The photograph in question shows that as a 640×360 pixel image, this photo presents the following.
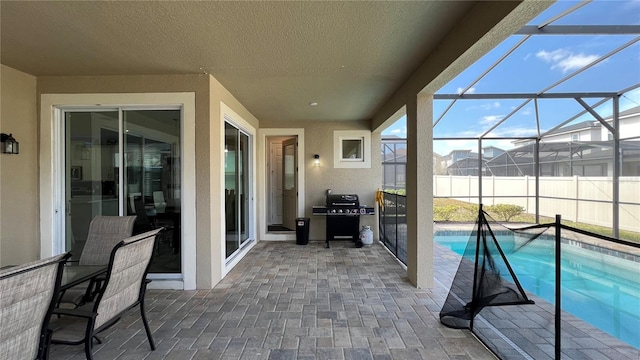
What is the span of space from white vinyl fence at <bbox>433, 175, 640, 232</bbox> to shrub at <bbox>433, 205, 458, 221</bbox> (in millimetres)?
384

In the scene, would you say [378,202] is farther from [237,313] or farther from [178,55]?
[178,55]

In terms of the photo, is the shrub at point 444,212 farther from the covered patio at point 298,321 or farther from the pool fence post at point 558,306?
the pool fence post at point 558,306

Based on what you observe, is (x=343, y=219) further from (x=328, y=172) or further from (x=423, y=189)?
→ (x=423, y=189)

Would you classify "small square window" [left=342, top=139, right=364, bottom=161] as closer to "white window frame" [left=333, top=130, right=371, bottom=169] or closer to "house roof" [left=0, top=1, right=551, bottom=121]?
"white window frame" [left=333, top=130, right=371, bottom=169]

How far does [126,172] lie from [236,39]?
2314mm

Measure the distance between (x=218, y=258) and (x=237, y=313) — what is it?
1.03 meters

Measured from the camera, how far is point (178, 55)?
2869mm

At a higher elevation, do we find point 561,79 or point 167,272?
point 561,79

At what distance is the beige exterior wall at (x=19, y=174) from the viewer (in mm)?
3160

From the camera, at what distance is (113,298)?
1796 mm

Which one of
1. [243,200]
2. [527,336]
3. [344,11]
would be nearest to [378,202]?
[243,200]

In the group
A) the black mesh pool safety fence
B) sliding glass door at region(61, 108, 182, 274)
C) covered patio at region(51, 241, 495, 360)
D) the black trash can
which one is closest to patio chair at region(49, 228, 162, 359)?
covered patio at region(51, 241, 495, 360)

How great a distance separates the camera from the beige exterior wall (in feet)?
10.4

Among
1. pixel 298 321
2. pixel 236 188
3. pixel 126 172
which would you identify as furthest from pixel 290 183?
pixel 298 321
